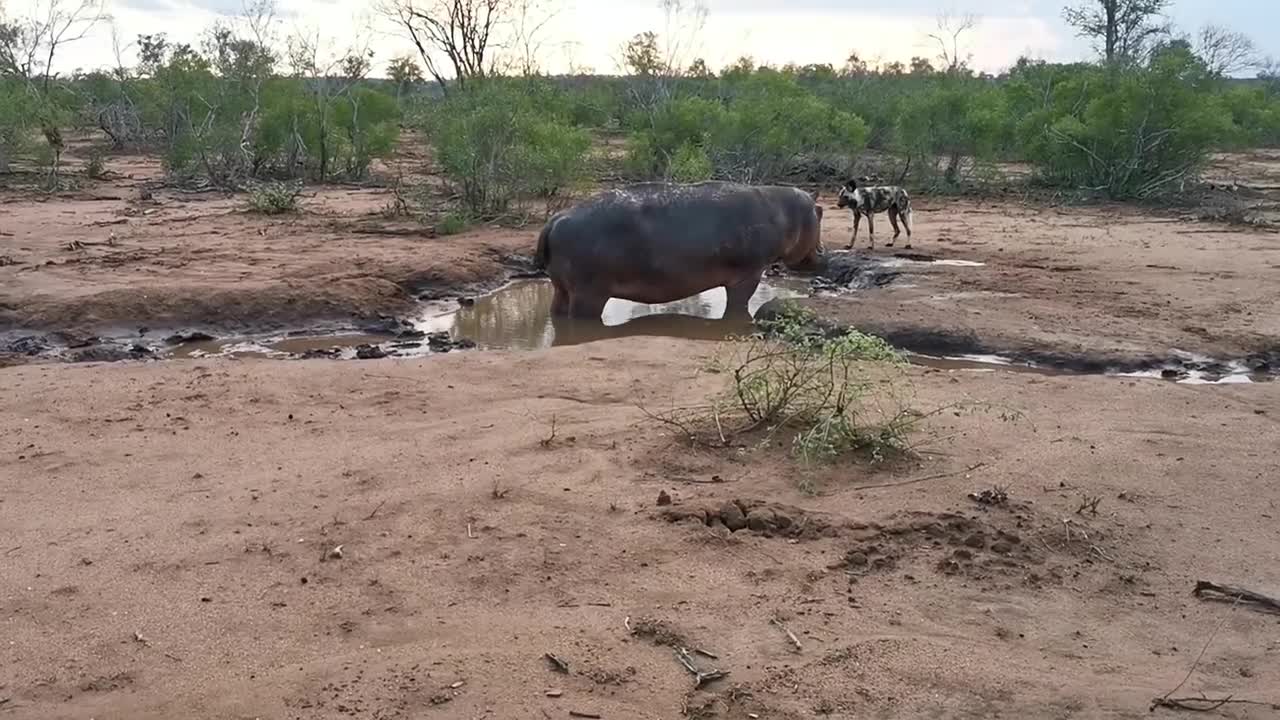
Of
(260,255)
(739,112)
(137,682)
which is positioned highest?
(739,112)

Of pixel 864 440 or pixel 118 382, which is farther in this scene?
pixel 118 382

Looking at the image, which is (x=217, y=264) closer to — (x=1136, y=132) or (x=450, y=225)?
(x=450, y=225)

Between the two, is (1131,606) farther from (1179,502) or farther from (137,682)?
(137,682)

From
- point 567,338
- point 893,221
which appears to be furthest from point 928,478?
point 893,221

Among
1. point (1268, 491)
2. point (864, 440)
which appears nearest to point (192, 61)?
point (864, 440)

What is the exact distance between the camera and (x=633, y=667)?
3.36m

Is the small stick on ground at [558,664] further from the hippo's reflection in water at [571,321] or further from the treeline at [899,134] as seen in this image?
the treeline at [899,134]

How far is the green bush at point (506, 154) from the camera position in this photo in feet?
45.9

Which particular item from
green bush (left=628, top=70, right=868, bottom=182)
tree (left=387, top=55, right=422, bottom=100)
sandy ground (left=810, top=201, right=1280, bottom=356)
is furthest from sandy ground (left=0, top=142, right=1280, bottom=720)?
tree (left=387, top=55, right=422, bottom=100)

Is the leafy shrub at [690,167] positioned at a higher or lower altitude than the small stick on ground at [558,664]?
higher

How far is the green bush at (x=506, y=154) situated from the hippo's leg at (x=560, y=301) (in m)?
4.69

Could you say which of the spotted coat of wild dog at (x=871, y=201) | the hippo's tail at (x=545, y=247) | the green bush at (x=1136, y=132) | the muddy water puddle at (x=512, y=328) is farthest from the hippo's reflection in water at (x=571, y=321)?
the green bush at (x=1136, y=132)

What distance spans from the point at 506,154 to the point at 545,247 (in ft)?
17.4

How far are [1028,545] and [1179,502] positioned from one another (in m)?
1.00
